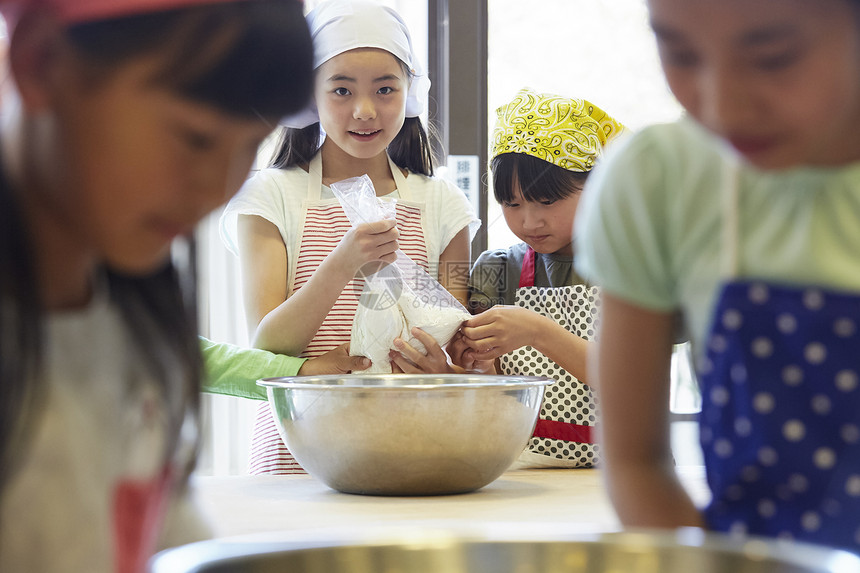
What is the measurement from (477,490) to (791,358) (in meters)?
0.59

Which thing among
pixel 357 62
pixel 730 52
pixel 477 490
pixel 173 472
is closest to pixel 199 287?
pixel 173 472

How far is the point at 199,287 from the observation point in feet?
2.09

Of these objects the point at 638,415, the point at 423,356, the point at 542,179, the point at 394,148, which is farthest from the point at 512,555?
the point at 394,148

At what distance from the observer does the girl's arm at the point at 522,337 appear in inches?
54.1

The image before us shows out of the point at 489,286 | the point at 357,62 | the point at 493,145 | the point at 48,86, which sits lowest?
the point at 489,286

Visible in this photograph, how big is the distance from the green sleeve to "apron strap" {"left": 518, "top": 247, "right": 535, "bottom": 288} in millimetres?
457

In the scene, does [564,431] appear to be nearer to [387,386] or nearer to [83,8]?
[387,386]

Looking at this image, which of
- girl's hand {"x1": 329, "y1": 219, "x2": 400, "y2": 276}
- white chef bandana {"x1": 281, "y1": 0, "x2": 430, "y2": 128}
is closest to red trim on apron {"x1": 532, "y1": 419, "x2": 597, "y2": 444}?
girl's hand {"x1": 329, "y1": 219, "x2": 400, "y2": 276}

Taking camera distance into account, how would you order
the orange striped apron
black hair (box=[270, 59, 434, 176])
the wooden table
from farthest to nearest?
black hair (box=[270, 59, 434, 176]), the orange striped apron, the wooden table

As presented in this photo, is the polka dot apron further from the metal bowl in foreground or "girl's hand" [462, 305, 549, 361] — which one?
the metal bowl in foreground

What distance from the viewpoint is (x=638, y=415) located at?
24.3 inches

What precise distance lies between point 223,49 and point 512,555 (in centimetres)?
29

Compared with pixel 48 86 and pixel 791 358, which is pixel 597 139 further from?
pixel 48 86

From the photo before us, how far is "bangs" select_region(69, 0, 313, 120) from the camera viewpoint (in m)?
0.45
